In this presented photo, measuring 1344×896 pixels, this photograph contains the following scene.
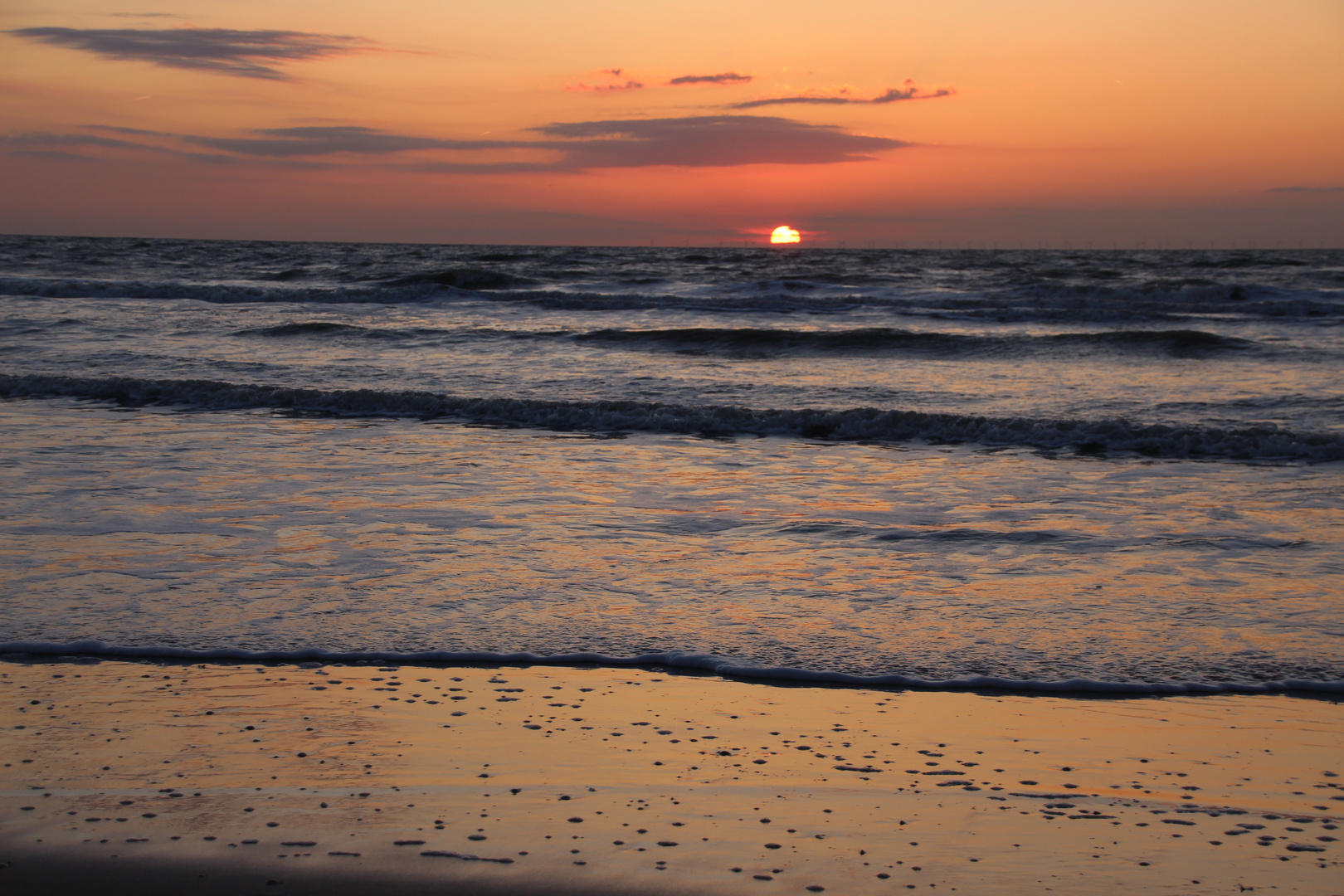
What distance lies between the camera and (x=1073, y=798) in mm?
2998

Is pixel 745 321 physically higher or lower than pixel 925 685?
higher

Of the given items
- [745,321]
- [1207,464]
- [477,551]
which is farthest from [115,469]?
[745,321]

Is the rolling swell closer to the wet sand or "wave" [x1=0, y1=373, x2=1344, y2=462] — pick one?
"wave" [x1=0, y1=373, x2=1344, y2=462]

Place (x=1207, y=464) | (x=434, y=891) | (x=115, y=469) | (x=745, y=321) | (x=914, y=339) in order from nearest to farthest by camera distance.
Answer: (x=434, y=891) < (x=115, y=469) < (x=1207, y=464) < (x=914, y=339) < (x=745, y=321)

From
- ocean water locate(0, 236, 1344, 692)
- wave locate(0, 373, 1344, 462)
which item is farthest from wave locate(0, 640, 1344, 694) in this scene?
wave locate(0, 373, 1344, 462)

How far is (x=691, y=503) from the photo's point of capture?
6.96 meters

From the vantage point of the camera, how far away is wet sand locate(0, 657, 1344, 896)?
260 cm

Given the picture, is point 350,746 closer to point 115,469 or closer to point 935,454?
point 115,469

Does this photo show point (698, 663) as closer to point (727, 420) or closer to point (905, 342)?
point (727, 420)

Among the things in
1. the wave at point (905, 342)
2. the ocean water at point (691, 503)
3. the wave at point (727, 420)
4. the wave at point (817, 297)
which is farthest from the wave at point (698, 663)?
the wave at point (817, 297)

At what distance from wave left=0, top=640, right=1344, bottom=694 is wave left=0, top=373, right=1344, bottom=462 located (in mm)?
5750

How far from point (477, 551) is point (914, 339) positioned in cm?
1495

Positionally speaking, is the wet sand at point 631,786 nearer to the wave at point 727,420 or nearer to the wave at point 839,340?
the wave at point 727,420

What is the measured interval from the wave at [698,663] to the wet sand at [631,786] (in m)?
0.08
